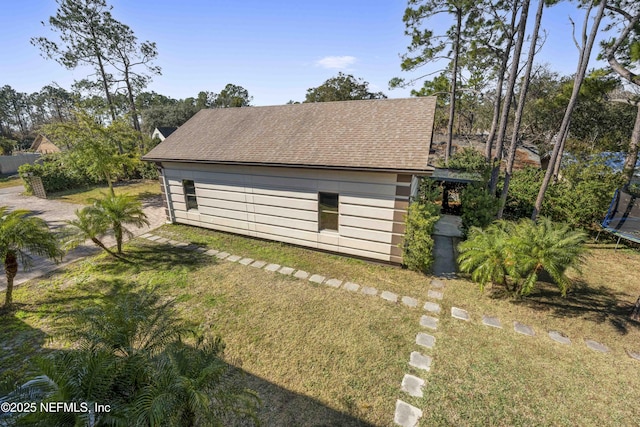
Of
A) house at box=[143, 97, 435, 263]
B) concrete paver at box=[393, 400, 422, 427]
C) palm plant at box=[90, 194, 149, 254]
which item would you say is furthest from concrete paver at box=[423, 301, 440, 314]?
palm plant at box=[90, 194, 149, 254]

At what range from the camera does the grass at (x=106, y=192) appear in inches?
641

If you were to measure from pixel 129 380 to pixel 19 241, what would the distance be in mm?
5187

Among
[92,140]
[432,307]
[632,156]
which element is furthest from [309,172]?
[632,156]

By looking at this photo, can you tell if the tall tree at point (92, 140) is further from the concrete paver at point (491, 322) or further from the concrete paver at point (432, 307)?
the concrete paver at point (491, 322)

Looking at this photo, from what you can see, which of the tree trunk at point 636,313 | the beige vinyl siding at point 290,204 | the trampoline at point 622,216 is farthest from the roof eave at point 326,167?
the trampoline at point 622,216

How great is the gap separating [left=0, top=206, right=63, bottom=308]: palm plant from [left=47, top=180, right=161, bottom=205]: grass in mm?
10610

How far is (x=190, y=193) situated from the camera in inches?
441

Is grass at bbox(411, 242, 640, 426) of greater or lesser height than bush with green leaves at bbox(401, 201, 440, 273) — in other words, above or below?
below

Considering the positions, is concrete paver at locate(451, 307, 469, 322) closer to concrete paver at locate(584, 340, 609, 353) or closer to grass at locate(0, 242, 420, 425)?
grass at locate(0, 242, 420, 425)

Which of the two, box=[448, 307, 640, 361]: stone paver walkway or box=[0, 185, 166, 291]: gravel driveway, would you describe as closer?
box=[448, 307, 640, 361]: stone paver walkway

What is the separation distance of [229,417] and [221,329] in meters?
1.96

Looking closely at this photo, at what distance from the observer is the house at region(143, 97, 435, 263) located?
25.3 ft

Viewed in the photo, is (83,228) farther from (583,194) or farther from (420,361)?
(583,194)

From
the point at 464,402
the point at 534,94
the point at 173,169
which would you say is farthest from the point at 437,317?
the point at 534,94
